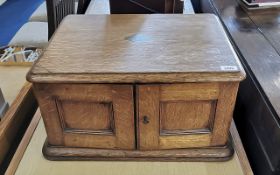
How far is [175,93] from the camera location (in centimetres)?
58

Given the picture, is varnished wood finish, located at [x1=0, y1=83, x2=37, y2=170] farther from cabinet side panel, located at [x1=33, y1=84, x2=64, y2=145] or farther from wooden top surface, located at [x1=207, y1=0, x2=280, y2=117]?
wooden top surface, located at [x1=207, y1=0, x2=280, y2=117]

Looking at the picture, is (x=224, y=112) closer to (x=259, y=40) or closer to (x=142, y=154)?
(x=142, y=154)

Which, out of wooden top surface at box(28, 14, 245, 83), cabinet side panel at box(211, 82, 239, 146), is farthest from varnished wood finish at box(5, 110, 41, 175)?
cabinet side panel at box(211, 82, 239, 146)

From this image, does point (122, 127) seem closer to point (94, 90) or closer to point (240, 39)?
point (94, 90)

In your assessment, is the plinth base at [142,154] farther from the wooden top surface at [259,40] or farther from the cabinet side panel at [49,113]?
the wooden top surface at [259,40]

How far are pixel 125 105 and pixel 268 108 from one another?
0.30 meters

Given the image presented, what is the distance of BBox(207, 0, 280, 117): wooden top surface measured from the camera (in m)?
0.66

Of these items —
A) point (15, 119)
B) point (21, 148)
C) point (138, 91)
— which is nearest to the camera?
point (138, 91)

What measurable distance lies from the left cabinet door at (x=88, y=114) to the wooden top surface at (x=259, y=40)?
0.31 meters

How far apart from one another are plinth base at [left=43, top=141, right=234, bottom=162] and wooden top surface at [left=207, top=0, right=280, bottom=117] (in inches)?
6.2

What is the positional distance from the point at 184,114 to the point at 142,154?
0.45 ft

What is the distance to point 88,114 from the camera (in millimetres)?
621

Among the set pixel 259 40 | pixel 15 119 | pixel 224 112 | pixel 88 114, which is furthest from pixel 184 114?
pixel 15 119

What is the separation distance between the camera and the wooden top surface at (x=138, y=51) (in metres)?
0.55
